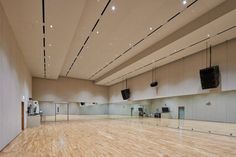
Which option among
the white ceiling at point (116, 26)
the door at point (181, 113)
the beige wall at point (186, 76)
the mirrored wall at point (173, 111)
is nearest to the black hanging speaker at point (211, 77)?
the beige wall at point (186, 76)

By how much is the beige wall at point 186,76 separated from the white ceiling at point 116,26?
57cm

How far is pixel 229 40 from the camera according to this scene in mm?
8547

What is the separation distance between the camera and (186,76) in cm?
1112

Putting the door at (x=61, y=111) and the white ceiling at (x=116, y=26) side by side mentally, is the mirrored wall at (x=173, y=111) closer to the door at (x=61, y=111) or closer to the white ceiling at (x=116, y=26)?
the door at (x=61, y=111)

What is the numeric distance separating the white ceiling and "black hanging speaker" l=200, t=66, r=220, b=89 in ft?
4.32

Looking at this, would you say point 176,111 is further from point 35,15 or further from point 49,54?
point 35,15

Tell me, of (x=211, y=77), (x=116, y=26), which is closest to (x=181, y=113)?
(x=211, y=77)

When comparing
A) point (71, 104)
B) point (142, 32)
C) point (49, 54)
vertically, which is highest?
point (142, 32)

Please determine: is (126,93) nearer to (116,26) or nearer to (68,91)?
(68,91)

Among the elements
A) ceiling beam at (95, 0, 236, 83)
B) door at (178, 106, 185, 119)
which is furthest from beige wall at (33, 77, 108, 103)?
door at (178, 106, 185, 119)

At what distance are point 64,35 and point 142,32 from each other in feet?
11.3

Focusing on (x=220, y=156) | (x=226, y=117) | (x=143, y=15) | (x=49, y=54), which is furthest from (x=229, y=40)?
(x=49, y=54)

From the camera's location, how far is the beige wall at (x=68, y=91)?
59.6 ft

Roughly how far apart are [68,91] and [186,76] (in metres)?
12.8
